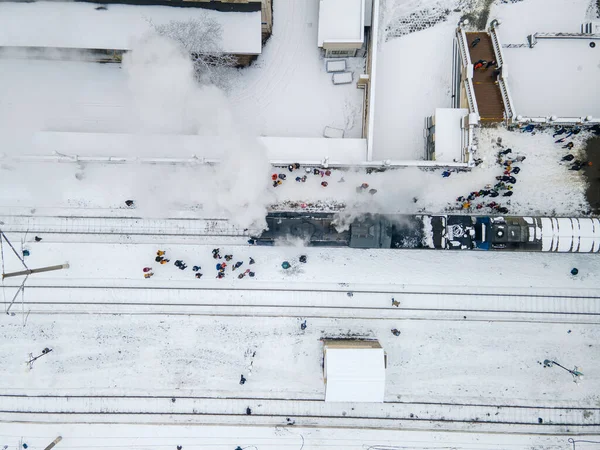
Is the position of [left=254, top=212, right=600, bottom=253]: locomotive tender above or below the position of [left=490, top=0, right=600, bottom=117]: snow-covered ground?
below

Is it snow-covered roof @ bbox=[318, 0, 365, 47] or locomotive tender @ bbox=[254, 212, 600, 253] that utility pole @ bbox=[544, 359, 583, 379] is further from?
snow-covered roof @ bbox=[318, 0, 365, 47]

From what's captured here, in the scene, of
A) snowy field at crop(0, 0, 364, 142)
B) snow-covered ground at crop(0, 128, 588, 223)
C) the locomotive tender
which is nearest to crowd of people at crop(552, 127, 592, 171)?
snow-covered ground at crop(0, 128, 588, 223)

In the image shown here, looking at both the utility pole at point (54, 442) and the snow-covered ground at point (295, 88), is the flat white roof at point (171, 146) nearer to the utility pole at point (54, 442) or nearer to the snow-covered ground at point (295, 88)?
the snow-covered ground at point (295, 88)

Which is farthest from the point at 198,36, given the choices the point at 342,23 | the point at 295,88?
the point at 342,23

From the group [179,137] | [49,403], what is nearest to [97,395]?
[49,403]

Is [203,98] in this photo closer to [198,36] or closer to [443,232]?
[198,36]

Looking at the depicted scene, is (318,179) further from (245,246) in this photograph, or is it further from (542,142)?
(542,142)
